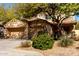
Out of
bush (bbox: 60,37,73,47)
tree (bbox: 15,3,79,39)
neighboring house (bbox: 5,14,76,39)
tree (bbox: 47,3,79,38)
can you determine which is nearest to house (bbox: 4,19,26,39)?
neighboring house (bbox: 5,14,76,39)

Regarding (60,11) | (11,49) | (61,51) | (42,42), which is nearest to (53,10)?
(60,11)

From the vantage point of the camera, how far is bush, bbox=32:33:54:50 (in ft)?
8.16

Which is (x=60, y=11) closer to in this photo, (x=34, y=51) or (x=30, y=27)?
(x=30, y=27)

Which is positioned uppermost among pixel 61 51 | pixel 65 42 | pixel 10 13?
pixel 10 13

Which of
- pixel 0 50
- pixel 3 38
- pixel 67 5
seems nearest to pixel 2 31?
pixel 3 38

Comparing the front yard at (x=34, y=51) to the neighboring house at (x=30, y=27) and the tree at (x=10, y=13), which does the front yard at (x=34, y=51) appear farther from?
the tree at (x=10, y=13)

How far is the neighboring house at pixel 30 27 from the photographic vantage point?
8.17ft

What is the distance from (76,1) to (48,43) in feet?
2.19

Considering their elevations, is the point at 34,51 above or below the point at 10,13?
below

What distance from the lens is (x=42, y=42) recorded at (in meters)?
2.49

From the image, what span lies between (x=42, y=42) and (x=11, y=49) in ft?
1.37

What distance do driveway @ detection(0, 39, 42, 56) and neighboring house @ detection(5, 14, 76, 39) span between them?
80mm

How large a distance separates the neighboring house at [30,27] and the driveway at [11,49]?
0.08m

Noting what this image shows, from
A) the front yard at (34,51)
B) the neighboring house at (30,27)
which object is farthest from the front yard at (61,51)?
the neighboring house at (30,27)
